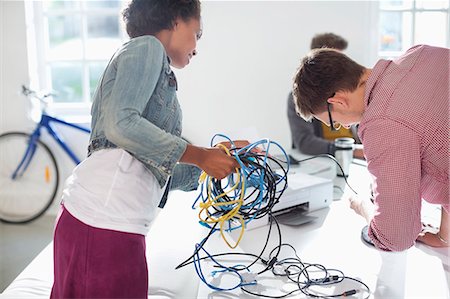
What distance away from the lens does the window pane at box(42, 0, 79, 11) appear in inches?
161

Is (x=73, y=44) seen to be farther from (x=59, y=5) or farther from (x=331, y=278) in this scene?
(x=331, y=278)

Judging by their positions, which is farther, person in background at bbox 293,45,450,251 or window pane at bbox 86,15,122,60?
window pane at bbox 86,15,122,60

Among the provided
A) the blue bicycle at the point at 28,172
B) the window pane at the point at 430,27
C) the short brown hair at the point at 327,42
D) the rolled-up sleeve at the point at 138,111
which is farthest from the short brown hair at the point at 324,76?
the window pane at the point at 430,27

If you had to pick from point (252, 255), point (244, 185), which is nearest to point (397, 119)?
point (244, 185)

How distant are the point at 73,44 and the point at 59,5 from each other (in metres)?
0.33

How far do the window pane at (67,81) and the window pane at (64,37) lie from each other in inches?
3.3

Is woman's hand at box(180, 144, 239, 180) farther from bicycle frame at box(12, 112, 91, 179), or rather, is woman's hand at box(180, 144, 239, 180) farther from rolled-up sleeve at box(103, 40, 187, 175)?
bicycle frame at box(12, 112, 91, 179)

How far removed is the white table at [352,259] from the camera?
4.37ft

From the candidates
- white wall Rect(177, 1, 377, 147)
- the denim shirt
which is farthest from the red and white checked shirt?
white wall Rect(177, 1, 377, 147)

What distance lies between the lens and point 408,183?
119cm

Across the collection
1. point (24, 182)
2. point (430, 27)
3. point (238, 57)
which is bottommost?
point (24, 182)

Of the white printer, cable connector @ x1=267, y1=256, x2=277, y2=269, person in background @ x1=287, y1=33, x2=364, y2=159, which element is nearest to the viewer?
cable connector @ x1=267, y1=256, x2=277, y2=269

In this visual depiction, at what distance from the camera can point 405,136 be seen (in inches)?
46.4

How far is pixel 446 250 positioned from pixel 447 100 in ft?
1.85
